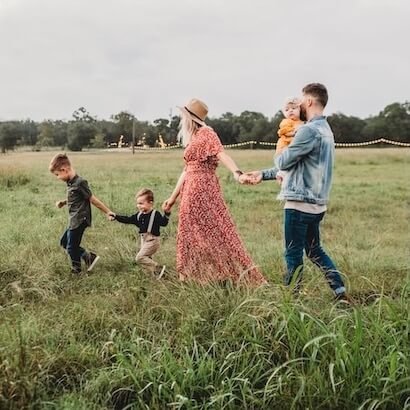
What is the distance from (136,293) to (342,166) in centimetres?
1898

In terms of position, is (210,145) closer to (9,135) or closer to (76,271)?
(76,271)

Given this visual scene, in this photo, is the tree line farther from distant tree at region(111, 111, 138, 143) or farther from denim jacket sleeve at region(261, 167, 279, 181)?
denim jacket sleeve at region(261, 167, 279, 181)

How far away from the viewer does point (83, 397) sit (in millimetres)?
3227

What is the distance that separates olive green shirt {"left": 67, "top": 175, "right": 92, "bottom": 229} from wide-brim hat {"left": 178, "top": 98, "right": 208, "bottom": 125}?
4.17 ft

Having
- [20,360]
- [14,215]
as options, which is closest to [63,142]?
[14,215]

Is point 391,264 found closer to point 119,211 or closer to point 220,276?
point 220,276

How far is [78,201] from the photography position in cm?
579

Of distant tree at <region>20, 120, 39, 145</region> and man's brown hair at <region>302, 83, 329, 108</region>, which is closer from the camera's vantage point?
man's brown hair at <region>302, 83, 329, 108</region>

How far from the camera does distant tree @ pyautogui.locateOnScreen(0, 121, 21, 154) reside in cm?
2544

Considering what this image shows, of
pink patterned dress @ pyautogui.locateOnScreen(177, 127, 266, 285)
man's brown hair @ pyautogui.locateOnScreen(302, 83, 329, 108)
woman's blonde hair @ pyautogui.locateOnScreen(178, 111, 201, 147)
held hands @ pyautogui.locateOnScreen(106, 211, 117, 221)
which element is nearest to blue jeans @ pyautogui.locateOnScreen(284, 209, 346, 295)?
pink patterned dress @ pyautogui.locateOnScreen(177, 127, 266, 285)

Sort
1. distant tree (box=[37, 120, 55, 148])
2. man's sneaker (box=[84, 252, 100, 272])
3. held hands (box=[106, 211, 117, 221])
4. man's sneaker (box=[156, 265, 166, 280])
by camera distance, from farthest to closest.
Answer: distant tree (box=[37, 120, 55, 148]) → man's sneaker (box=[84, 252, 100, 272]) → held hands (box=[106, 211, 117, 221]) → man's sneaker (box=[156, 265, 166, 280])

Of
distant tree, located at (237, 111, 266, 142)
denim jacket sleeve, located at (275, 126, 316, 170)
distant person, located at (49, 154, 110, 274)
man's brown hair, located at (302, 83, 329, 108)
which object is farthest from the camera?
distant tree, located at (237, 111, 266, 142)

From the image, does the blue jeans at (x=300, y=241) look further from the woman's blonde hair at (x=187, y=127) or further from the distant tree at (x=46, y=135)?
the distant tree at (x=46, y=135)

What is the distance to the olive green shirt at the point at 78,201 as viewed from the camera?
5.73m
